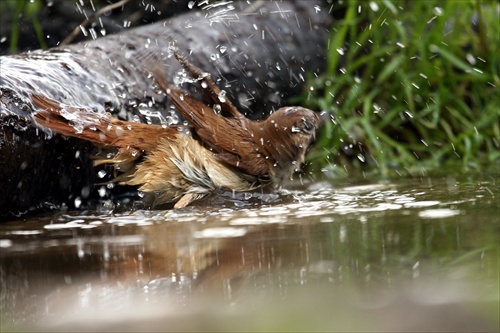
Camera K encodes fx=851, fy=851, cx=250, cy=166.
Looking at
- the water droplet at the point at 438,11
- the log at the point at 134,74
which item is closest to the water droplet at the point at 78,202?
the log at the point at 134,74

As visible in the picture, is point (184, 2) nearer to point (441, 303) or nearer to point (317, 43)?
point (317, 43)

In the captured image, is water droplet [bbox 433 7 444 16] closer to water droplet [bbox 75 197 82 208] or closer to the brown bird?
the brown bird

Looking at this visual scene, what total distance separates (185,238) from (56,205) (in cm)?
120

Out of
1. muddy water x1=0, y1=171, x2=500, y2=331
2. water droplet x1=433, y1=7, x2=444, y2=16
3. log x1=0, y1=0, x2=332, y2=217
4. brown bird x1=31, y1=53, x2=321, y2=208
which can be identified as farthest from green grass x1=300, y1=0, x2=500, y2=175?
muddy water x1=0, y1=171, x2=500, y2=331

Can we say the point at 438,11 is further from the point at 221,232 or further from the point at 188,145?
the point at 221,232

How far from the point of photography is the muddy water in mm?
1825

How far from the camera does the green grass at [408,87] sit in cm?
542

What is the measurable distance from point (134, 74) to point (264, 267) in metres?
2.34

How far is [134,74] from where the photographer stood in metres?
4.47

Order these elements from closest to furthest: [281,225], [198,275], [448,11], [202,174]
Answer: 1. [198,275]
2. [281,225]
3. [202,174]
4. [448,11]

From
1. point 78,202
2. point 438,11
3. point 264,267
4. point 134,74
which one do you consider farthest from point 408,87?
point 264,267

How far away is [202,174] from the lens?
3885 mm

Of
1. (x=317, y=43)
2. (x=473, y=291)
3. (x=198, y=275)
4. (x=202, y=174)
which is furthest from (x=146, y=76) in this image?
(x=473, y=291)

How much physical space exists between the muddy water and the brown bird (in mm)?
229
